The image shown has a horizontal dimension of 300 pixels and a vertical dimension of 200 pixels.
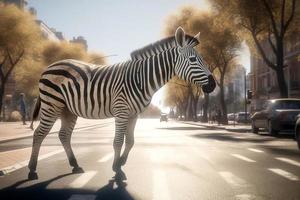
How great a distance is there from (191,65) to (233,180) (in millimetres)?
2133

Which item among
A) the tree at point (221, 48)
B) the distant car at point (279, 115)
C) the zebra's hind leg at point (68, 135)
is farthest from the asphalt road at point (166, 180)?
the tree at point (221, 48)

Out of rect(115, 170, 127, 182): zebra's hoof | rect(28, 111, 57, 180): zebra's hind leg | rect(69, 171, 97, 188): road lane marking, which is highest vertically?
rect(28, 111, 57, 180): zebra's hind leg

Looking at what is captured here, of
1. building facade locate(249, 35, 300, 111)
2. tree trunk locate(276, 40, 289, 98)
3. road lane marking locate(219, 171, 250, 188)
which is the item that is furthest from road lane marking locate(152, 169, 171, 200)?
building facade locate(249, 35, 300, 111)

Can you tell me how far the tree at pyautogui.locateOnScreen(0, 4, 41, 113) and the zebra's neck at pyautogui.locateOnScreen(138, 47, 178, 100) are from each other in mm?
37537

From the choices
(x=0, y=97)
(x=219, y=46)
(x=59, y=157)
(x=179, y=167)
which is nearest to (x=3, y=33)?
(x=0, y=97)

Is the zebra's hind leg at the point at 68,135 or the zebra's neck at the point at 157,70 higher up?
the zebra's neck at the point at 157,70

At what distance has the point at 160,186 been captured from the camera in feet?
25.4

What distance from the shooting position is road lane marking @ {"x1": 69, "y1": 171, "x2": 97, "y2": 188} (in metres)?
7.82

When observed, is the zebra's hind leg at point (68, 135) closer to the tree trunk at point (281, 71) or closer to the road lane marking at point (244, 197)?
the road lane marking at point (244, 197)

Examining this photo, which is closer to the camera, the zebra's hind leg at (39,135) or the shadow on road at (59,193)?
the shadow on road at (59,193)

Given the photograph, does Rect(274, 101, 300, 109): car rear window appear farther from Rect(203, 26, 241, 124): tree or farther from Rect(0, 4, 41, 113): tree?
Rect(203, 26, 241, 124): tree

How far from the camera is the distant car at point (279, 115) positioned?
22797mm

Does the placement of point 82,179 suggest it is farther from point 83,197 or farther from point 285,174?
point 285,174

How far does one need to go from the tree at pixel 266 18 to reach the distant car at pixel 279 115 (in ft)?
31.2
